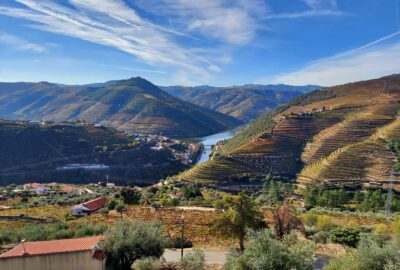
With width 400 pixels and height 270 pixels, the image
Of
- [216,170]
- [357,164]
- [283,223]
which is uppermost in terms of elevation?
[283,223]

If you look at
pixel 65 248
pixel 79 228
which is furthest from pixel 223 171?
pixel 65 248

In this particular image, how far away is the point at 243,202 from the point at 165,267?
6.86 metres

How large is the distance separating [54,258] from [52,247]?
0.81 m

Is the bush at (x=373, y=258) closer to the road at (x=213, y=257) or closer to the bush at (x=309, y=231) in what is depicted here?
the road at (x=213, y=257)

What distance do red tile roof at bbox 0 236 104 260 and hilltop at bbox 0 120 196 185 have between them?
86877 mm

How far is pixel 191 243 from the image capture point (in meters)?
27.7

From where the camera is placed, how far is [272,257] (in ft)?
47.5

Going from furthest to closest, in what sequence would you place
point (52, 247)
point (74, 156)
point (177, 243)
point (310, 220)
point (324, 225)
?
point (74, 156) < point (310, 220) < point (324, 225) < point (177, 243) < point (52, 247)

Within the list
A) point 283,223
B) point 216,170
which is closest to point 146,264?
point 283,223

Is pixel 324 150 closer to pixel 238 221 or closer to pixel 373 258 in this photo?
pixel 238 221

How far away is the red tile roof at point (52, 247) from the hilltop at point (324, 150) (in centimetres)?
7063

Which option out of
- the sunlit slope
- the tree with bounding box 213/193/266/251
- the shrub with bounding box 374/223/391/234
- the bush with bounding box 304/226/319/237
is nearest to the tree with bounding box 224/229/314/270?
the tree with bounding box 213/193/266/251

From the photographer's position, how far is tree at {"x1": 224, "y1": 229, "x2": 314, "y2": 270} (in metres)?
14.4

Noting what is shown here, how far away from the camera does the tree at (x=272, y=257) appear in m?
14.4
